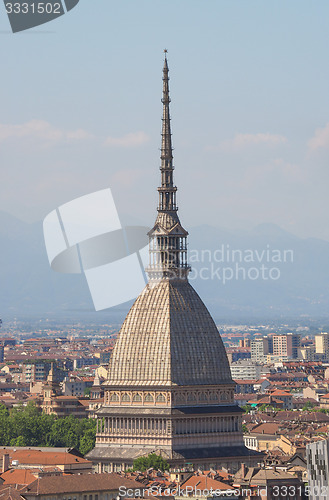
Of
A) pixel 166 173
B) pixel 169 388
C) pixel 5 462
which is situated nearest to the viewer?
pixel 169 388

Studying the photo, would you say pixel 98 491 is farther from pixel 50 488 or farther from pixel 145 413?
pixel 145 413

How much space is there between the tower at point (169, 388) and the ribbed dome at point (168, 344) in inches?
2.2

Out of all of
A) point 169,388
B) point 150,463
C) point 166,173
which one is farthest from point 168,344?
point 166,173

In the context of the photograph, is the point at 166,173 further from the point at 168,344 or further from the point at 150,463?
the point at 150,463

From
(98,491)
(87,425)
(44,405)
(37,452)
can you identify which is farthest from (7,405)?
(98,491)

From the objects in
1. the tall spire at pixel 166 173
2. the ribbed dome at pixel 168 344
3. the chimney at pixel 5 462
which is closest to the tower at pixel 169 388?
the ribbed dome at pixel 168 344

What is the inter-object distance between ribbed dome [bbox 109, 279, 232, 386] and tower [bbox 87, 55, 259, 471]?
6cm

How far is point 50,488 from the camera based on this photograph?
95.8 metres

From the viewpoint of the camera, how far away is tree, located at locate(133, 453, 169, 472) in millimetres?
110188

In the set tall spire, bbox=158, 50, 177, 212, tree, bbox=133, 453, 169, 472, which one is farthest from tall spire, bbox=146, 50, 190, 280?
tree, bbox=133, 453, 169, 472

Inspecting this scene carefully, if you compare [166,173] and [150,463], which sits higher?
[166,173]

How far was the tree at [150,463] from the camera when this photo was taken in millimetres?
110188

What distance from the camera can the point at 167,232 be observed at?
118938 mm

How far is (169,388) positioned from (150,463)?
5.61 metres
